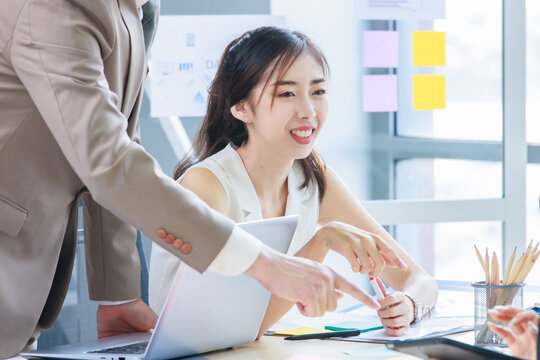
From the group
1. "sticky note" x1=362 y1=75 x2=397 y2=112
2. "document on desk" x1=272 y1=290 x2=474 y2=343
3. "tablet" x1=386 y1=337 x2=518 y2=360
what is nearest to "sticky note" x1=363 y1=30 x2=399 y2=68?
"sticky note" x1=362 y1=75 x2=397 y2=112

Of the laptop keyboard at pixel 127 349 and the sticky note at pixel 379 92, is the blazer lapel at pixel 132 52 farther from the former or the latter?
the sticky note at pixel 379 92

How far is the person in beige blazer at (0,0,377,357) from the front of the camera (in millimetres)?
1116

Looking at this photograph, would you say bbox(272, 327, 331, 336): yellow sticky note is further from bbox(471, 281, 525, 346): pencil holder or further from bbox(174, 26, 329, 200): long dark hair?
bbox(174, 26, 329, 200): long dark hair

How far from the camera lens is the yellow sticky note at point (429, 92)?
320cm

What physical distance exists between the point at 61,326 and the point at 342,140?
5.68ft

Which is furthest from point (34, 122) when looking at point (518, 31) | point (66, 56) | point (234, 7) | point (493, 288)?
point (518, 31)

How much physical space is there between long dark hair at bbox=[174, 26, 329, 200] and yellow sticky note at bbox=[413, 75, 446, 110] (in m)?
1.11

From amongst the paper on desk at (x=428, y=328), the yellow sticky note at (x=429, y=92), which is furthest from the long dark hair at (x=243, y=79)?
the yellow sticky note at (x=429, y=92)

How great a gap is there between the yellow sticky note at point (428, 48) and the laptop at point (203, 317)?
Result: 2014 mm

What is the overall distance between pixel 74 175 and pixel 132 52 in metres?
0.25

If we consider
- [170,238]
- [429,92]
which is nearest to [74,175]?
[170,238]

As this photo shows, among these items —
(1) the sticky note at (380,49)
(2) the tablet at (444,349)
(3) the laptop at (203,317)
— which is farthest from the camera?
(1) the sticky note at (380,49)

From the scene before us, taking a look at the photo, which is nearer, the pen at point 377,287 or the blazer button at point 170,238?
the blazer button at point 170,238

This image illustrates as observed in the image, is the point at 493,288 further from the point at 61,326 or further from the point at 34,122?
the point at 61,326
